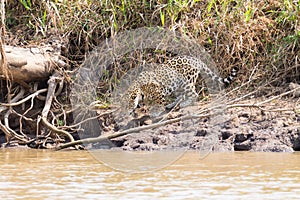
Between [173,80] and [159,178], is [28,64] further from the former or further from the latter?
[159,178]

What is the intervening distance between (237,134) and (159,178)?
184 centimetres

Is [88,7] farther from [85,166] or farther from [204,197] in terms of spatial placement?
[204,197]

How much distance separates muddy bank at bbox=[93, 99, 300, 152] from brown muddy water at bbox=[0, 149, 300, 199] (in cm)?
30

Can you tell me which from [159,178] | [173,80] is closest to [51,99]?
[173,80]

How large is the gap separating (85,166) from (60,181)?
721 millimetres

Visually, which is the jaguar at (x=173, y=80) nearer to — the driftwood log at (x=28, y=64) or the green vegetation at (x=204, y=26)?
the green vegetation at (x=204, y=26)

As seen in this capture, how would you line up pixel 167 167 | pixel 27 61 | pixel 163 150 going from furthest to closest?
pixel 27 61 < pixel 163 150 < pixel 167 167

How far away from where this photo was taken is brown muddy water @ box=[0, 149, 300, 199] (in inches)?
133

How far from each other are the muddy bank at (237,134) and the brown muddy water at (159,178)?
0.30m

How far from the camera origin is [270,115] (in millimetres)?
5832

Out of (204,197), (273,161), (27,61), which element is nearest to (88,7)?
(27,61)

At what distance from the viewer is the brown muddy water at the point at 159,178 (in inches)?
133

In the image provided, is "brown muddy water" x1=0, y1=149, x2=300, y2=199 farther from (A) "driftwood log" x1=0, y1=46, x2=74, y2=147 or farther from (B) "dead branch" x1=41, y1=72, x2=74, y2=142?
(A) "driftwood log" x1=0, y1=46, x2=74, y2=147

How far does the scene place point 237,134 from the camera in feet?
18.3
